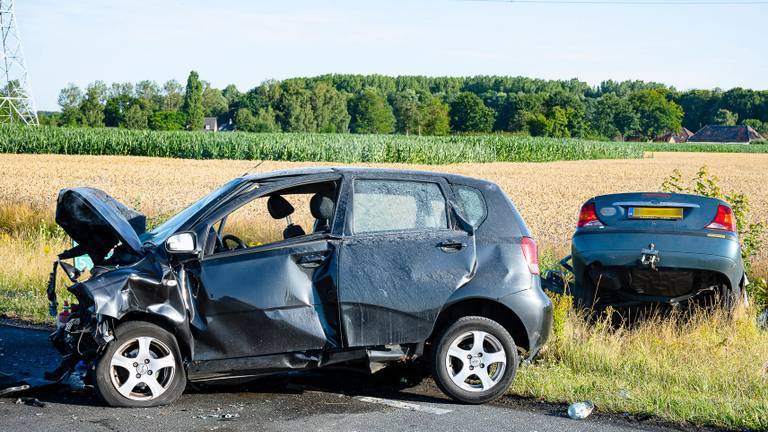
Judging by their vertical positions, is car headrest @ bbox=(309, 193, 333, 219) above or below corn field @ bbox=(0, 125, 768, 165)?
above

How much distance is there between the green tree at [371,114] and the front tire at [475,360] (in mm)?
158660

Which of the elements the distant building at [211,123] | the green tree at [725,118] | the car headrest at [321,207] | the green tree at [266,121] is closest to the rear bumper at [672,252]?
the car headrest at [321,207]

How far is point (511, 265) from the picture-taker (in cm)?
659

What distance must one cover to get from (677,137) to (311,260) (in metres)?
192

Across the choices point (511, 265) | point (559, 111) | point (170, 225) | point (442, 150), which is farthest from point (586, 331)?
point (559, 111)

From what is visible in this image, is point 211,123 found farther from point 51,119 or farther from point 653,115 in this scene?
point 653,115

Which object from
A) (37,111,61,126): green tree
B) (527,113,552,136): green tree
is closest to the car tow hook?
(37,111,61,126): green tree

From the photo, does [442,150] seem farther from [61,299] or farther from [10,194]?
[61,299]

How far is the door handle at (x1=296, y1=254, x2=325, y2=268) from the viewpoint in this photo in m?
6.35

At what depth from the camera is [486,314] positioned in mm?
6742

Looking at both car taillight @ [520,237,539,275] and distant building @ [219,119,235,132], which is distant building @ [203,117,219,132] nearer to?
distant building @ [219,119,235,132]

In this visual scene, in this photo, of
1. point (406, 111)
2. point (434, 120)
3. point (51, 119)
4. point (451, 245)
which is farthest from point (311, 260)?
point (406, 111)

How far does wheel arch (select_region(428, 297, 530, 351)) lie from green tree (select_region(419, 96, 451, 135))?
155744 millimetres

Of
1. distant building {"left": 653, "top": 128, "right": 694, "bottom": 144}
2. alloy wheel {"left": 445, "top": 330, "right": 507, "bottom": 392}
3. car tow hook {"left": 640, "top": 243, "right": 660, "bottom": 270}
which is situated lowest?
distant building {"left": 653, "top": 128, "right": 694, "bottom": 144}
